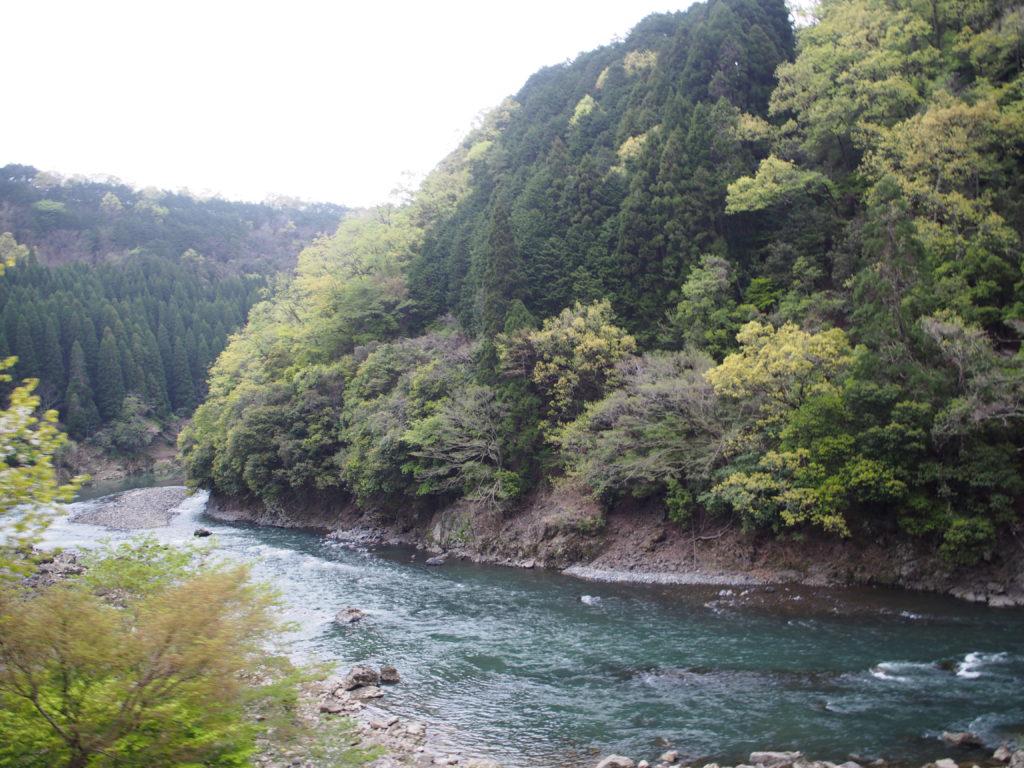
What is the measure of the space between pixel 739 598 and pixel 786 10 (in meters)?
39.9

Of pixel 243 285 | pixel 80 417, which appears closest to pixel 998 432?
pixel 80 417

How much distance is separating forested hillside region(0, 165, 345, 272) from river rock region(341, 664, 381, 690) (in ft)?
397

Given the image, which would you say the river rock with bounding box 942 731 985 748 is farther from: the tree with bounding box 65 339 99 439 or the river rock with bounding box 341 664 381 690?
the tree with bounding box 65 339 99 439

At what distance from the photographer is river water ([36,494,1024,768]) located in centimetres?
1352

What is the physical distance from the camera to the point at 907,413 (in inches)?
833

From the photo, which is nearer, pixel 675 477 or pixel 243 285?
pixel 675 477

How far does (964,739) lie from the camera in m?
12.5

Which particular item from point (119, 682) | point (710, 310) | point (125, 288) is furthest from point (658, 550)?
point (125, 288)

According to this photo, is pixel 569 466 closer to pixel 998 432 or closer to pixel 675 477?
pixel 675 477

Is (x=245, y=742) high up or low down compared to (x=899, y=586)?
up

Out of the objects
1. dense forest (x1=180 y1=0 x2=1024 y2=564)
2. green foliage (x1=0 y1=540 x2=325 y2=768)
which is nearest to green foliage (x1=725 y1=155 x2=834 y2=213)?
dense forest (x1=180 y1=0 x2=1024 y2=564)

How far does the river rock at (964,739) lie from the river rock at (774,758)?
9.02 feet

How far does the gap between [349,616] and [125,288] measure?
95981mm

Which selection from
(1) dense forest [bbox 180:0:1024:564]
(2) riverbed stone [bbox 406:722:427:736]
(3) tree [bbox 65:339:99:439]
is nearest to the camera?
(2) riverbed stone [bbox 406:722:427:736]
